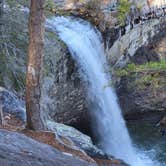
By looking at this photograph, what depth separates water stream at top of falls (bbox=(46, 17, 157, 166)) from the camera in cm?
1484

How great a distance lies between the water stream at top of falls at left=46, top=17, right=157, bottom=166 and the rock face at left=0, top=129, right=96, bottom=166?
26.7ft

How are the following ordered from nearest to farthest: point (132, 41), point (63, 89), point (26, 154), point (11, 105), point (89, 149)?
point (26, 154)
point (89, 149)
point (11, 105)
point (63, 89)
point (132, 41)

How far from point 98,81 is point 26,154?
10092 millimetres

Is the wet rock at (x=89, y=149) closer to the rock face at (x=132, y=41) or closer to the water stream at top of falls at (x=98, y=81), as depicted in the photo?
the water stream at top of falls at (x=98, y=81)

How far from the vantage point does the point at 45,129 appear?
27.3ft

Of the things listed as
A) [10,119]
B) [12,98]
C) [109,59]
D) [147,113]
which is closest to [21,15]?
[12,98]

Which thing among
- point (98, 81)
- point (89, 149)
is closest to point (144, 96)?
point (98, 81)

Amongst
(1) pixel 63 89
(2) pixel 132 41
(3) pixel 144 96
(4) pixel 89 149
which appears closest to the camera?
(4) pixel 89 149

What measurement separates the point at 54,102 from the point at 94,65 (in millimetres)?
2151

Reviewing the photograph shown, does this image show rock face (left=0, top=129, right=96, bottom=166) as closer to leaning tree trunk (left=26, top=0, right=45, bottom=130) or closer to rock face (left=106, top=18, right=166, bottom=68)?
leaning tree trunk (left=26, top=0, right=45, bottom=130)

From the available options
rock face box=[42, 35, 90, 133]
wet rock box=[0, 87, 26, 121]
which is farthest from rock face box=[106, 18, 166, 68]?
wet rock box=[0, 87, 26, 121]

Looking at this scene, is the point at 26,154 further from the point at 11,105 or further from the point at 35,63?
the point at 11,105

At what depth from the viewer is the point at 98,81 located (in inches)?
618

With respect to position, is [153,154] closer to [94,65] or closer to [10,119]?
[94,65]
